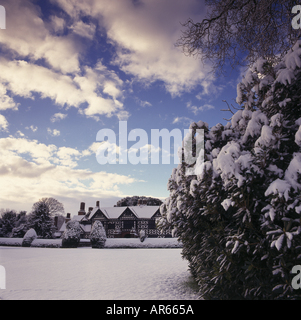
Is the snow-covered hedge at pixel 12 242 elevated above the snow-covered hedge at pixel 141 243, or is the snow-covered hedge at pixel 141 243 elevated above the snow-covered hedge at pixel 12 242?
the snow-covered hedge at pixel 141 243

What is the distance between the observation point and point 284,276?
2.87 meters

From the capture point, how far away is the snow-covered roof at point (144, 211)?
38.8 m

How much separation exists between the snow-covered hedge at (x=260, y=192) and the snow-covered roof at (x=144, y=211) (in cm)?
3550

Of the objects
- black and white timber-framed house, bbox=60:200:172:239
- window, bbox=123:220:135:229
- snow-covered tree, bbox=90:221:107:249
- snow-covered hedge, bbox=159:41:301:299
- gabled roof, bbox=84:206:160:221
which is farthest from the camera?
gabled roof, bbox=84:206:160:221

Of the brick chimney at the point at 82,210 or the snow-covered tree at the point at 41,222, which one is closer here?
the snow-covered tree at the point at 41,222

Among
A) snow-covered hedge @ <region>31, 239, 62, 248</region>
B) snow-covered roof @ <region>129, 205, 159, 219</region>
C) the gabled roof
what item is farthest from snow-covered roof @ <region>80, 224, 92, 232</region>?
snow-covered hedge @ <region>31, 239, 62, 248</region>

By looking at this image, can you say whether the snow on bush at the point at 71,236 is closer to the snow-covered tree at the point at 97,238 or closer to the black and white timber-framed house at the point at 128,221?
the snow-covered tree at the point at 97,238

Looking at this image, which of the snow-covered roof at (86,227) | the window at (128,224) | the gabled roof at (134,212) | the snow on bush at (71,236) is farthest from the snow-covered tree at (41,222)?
the snow on bush at (71,236)

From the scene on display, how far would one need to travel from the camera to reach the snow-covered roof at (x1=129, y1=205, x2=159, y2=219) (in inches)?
1529

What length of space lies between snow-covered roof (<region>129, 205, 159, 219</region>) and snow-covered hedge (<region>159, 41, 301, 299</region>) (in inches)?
1398

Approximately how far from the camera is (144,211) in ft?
131

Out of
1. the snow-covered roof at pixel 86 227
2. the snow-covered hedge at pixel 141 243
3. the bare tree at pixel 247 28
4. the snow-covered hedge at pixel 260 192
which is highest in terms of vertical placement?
the bare tree at pixel 247 28

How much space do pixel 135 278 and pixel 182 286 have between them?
1906 mm

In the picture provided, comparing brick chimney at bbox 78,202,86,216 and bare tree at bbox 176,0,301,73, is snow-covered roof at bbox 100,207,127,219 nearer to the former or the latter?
brick chimney at bbox 78,202,86,216
